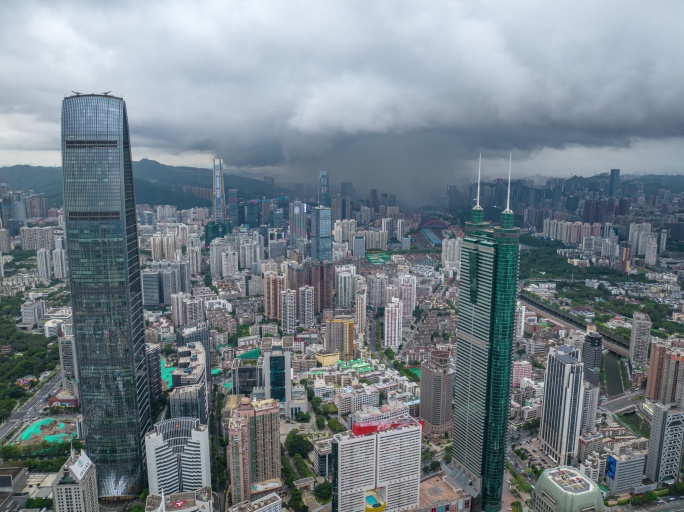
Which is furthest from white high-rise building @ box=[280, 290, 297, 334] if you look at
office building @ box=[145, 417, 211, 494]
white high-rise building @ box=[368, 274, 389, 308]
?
office building @ box=[145, 417, 211, 494]

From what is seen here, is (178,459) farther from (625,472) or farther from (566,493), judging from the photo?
(625,472)

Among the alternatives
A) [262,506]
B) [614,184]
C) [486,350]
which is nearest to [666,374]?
[486,350]

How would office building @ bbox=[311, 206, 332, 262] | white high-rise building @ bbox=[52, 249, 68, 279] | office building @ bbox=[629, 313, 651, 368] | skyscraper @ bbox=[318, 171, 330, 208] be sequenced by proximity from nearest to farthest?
office building @ bbox=[629, 313, 651, 368], white high-rise building @ bbox=[52, 249, 68, 279], office building @ bbox=[311, 206, 332, 262], skyscraper @ bbox=[318, 171, 330, 208]

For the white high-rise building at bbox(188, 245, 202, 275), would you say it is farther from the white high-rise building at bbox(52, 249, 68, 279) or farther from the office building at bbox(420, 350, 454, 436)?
the office building at bbox(420, 350, 454, 436)

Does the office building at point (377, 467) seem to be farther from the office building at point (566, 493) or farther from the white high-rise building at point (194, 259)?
the white high-rise building at point (194, 259)

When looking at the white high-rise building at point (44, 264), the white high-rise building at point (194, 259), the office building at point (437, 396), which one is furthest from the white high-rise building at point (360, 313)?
the white high-rise building at point (44, 264)

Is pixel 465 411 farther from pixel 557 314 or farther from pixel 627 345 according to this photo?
pixel 557 314

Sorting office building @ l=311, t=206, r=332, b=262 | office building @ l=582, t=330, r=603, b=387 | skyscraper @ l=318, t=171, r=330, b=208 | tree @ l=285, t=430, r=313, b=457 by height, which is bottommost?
tree @ l=285, t=430, r=313, b=457
